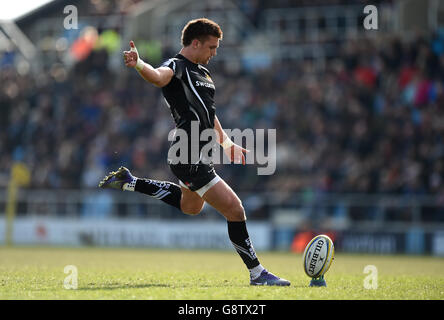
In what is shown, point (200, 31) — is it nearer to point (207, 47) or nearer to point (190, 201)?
point (207, 47)

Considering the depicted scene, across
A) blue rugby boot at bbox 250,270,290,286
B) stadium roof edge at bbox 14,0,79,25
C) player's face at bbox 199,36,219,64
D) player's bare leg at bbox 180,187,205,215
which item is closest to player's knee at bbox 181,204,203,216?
player's bare leg at bbox 180,187,205,215

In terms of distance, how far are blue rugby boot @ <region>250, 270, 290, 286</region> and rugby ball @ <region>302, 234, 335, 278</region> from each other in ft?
1.13

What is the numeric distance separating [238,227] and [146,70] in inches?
86.2

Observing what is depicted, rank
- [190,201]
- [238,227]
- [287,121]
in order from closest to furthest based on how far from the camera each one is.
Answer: [238,227] < [190,201] < [287,121]

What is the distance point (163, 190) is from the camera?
9.54 meters

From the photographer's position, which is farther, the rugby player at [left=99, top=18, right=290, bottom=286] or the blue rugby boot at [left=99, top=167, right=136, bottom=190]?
the blue rugby boot at [left=99, top=167, right=136, bottom=190]

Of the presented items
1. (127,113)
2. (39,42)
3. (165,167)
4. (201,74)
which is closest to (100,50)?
(127,113)

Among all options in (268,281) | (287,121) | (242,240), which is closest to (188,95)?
(242,240)

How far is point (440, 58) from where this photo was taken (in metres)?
21.6

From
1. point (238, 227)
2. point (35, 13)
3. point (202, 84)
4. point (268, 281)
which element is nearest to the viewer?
point (268, 281)

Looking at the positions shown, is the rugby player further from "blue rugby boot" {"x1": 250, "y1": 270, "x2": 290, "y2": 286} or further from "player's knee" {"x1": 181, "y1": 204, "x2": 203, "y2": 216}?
"player's knee" {"x1": 181, "y1": 204, "x2": 203, "y2": 216}

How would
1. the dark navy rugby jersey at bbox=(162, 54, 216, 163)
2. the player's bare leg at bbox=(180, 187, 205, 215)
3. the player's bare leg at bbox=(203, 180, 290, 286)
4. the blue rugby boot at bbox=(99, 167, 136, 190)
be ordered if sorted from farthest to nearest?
the blue rugby boot at bbox=(99, 167, 136, 190) < the player's bare leg at bbox=(180, 187, 205, 215) < the player's bare leg at bbox=(203, 180, 290, 286) < the dark navy rugby jersey at bbox=(162, 54, 216, 163)

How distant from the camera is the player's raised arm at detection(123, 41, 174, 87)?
7523 mm
